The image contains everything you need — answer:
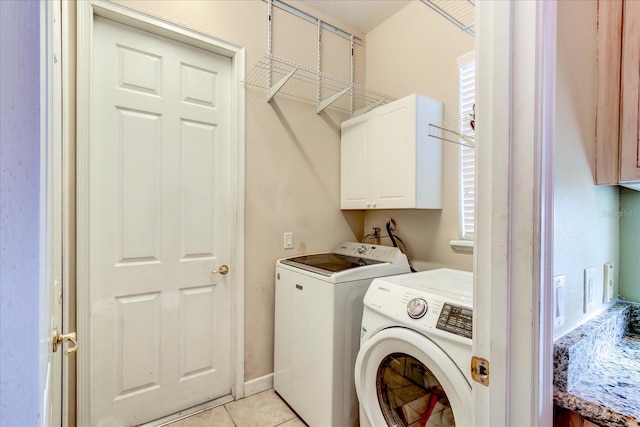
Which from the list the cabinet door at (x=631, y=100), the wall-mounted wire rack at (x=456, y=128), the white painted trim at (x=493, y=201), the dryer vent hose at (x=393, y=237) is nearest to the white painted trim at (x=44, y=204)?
the white painted trim at (x=493, y=201)

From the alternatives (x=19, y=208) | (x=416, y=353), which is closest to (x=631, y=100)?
(x=416, y=353)

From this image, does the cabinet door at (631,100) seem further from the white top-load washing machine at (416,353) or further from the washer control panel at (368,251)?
the washer control panel at (368,251)

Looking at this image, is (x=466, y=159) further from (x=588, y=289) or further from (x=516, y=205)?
(x=516, y=205)

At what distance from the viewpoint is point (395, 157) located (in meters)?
1.99

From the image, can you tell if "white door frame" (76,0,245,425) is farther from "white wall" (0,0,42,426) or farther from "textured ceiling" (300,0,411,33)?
"white wall" (0,0,42,426)

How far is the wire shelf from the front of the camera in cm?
207

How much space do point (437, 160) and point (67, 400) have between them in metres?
2.42

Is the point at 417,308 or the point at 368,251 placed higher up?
the point at 368,251

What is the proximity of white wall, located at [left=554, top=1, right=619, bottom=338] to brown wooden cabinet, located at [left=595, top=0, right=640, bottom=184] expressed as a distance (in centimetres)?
3

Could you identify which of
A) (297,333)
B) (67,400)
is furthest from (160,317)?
(297,333)

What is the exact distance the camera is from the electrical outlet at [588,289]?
90 cm

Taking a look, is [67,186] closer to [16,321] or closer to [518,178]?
[16,321]

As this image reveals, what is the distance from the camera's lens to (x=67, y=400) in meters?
1.51

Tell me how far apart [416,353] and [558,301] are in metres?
0.62
